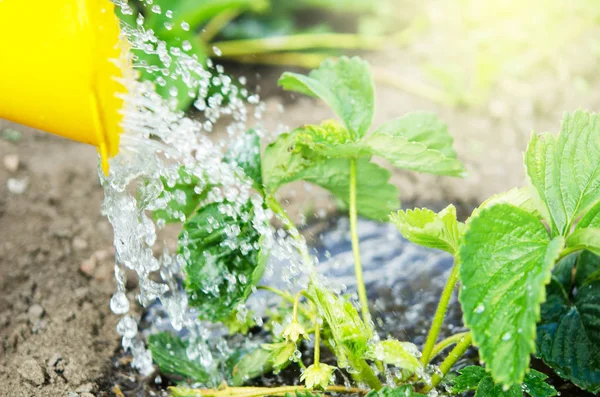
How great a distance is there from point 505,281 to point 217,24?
67.8 inches

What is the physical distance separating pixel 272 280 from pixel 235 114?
70 centimetres

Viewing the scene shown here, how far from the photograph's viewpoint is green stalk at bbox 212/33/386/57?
2.26m

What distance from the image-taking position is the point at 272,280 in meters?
1.51

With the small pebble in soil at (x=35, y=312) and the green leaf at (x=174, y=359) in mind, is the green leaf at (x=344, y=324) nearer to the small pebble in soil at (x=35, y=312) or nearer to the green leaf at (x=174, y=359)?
the green leaf at (x=174, y=359)

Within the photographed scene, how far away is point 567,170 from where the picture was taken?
91 cm

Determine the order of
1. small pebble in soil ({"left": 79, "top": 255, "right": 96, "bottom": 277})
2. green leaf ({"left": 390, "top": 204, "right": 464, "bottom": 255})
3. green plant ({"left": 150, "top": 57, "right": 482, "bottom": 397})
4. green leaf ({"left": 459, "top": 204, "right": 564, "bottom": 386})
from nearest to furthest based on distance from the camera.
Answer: green leaf ({"left": 459, "top": 204, "right": 564, "bottom": 386}) → green leaf ({"left": 390, "top": 204, "right": 464, "bottom": 255}) → green plant ({"left": 150, "top": 57, "right": 482, "bottom": 397}) → small pebble in soil ({"left": 79, "top": 255, "right": 96, "bottom": 277})

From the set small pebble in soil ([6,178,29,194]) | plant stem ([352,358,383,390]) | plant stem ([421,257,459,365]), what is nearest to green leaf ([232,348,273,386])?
plant stem ([352,358,383,390])

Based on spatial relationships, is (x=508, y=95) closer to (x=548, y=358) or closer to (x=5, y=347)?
(x=548, y=358)

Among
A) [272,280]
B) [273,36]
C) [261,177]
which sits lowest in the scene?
[272,280]

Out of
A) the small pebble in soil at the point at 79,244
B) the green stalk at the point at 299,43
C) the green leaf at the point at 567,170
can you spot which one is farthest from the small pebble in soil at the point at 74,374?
the green stalk at the point at 299,43

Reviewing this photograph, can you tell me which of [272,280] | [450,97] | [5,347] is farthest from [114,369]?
[450,97]

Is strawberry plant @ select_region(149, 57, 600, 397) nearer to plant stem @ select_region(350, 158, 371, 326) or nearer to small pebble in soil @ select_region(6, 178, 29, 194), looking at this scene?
plant stem @ select_region(350, 158, 371, 326)

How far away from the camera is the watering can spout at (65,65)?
0.95 meters

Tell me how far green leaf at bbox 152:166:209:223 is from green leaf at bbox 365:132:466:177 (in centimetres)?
32
